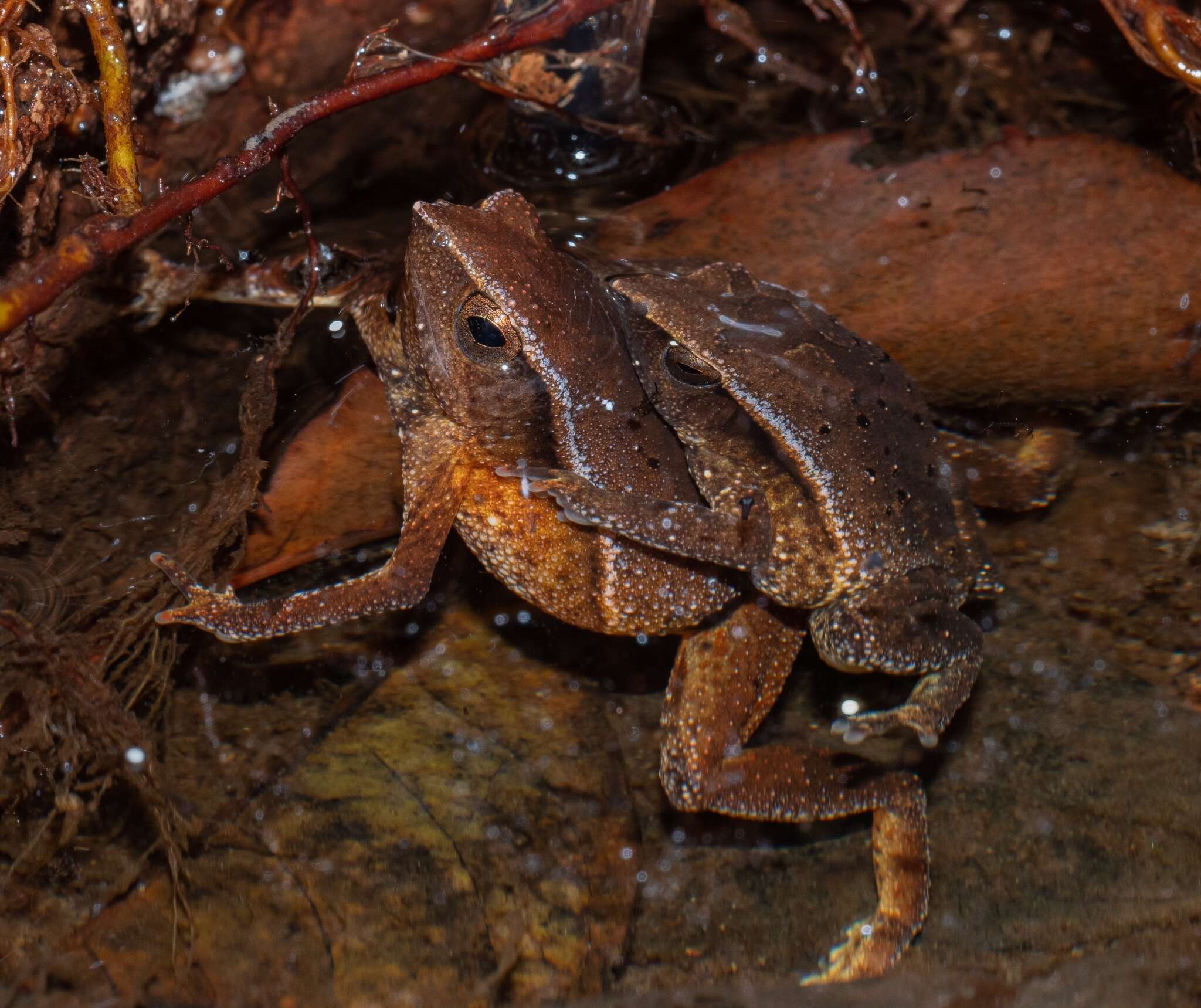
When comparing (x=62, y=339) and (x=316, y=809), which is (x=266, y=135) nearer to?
(x=62, y=339)

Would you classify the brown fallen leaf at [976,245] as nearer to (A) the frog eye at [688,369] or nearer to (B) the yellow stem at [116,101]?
(A) the frog eye at [688,369]

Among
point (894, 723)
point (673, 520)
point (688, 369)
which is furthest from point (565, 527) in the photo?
point (894, 723)

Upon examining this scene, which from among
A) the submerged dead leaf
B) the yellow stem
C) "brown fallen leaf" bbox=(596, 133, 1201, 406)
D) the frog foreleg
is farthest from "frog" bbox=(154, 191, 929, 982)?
the yellow stem

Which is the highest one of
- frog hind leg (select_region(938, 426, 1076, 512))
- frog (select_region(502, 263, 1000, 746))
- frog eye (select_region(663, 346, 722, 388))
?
frog eye (select_region(663, 346, 722, 388))

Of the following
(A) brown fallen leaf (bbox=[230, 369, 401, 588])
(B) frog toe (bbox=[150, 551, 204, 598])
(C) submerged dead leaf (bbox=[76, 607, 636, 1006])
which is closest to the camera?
(C) submerged dead leaf (bbox=[76, 607, 636, 1006])

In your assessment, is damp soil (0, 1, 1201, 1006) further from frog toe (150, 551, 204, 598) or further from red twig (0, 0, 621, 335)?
red twig (0, 0, 621, 335)

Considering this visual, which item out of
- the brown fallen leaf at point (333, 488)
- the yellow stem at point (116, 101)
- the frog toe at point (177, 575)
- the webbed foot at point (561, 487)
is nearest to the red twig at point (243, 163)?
the yellow stem at point (116, 101)
